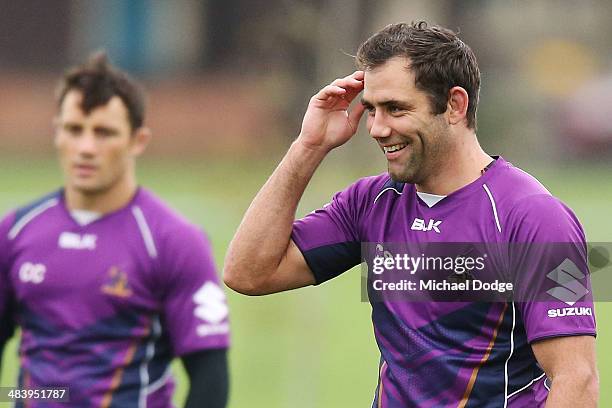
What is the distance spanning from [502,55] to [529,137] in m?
4.84

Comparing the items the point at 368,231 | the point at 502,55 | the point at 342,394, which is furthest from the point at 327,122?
the point at 502,55

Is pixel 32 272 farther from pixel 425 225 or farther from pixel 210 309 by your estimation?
pixel 425 225

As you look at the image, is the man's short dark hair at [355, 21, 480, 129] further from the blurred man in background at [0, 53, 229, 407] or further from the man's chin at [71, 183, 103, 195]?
the man's chin at [71, 183, 103, 195]

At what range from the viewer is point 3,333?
635cm

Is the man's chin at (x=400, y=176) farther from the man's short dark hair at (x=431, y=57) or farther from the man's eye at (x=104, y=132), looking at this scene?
the man's eye at (x=104, y=132)

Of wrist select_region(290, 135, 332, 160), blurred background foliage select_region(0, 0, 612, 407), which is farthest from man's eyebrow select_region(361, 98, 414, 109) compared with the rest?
blurred background foliage select_region(0, 0, 612, 407)

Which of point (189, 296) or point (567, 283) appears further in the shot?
point (189, 296)

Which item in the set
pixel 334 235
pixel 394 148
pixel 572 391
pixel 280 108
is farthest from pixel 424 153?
pixel 280 108

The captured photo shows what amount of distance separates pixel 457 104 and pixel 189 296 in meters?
1.69

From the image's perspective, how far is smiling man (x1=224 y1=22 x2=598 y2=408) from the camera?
4.51 meters

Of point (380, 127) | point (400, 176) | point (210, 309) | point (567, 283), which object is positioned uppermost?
point (380, 127)

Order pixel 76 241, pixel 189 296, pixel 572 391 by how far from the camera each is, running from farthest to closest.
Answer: pixel 76 241, pixel 189 296, pixel 572 391

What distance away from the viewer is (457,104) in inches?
195

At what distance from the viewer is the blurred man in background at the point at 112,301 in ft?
19.7
